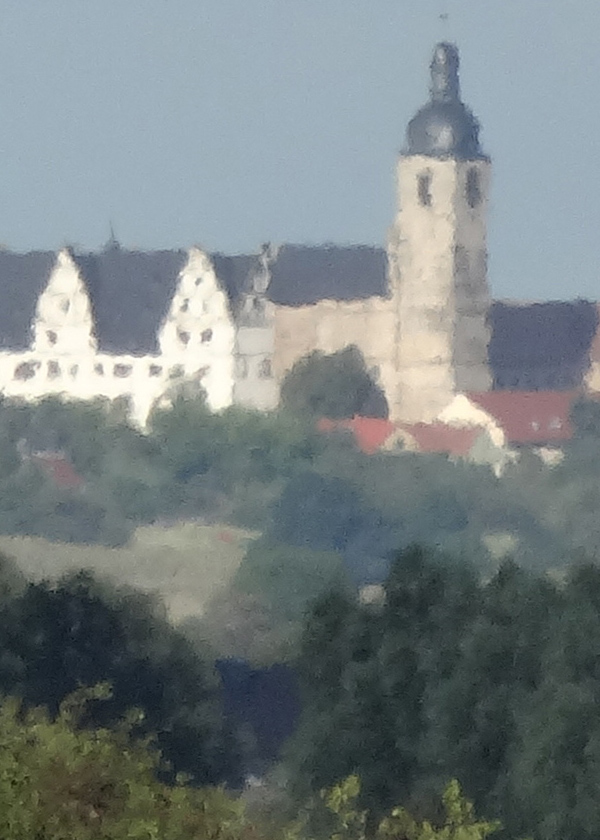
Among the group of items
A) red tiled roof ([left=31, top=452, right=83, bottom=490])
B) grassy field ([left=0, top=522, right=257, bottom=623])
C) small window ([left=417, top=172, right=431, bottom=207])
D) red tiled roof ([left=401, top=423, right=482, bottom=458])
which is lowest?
grassy field ([left=0, top=522, right=257, bottom=623])

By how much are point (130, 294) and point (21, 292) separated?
2.49m

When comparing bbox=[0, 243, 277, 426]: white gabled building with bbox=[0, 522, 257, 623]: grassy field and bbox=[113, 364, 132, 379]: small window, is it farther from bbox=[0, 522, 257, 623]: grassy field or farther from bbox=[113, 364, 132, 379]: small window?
bbox=[0, 522, 257, 623]: grassy field

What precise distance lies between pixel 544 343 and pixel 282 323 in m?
5.36

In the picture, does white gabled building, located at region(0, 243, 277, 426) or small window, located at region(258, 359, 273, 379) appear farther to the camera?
white gabled building, located at region(0, 243, 277, 426)

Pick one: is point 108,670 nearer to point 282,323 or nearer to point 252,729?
point 252,729

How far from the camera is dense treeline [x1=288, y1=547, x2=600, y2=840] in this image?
15688 mm

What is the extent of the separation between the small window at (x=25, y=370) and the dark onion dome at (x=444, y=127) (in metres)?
A: 8.07

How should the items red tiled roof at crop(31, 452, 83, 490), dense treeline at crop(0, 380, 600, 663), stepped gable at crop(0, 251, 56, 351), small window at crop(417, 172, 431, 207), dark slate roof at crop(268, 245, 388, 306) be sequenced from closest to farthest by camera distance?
1. dense treeline at crop(0, 380, 600, 663)
2. red tiled roof at crop(31, 452, 83, 490)
3. small window at crop(417, 172, 431, 207)
4. dark slate roof at crop(268, 245, 388, 306)
5. stepped gable at crop(0, 251, 56, 351)

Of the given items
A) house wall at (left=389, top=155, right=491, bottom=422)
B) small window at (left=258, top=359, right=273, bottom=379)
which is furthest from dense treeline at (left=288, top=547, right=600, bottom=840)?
small window at (left=258, top=359, right=273, bottom=379)

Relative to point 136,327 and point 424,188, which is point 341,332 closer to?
point 424,188

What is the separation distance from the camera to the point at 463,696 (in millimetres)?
17375

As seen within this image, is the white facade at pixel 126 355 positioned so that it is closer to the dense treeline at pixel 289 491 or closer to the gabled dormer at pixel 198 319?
the gabled dormer at pixel 198 319

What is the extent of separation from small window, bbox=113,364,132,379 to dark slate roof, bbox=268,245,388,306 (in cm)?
290

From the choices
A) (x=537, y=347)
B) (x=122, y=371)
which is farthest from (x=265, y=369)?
(x=537, y=347)
